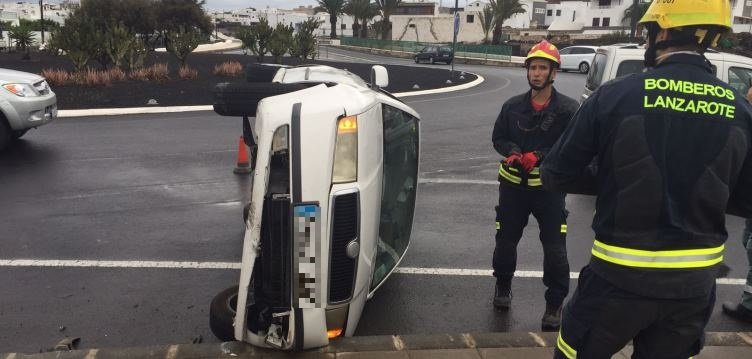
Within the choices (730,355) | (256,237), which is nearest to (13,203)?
(256,237)

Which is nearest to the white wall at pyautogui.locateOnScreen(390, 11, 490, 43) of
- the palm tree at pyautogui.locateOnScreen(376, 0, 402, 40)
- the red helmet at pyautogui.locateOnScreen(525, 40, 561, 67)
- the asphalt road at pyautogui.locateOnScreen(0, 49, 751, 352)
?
the palm tree at pyautogui.locateOnScreen(376, 0, 402, 40)

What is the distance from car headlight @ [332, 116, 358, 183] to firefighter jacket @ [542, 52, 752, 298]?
1.10 metres

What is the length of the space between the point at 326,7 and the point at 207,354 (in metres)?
66.2

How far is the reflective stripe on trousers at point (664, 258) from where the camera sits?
2.02 meters

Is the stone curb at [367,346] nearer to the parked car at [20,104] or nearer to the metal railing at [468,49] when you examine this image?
the parked car at [20,104]

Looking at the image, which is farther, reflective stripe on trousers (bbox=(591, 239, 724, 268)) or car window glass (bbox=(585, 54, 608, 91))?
car window glass (bbox=(585, 54, 608, 91))

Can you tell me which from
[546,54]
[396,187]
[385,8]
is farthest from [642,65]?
[385,8]

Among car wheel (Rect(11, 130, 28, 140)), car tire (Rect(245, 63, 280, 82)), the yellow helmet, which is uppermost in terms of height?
the yellow helmet

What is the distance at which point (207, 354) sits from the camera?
121 inches

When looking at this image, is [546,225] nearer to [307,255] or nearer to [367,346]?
[367,346]

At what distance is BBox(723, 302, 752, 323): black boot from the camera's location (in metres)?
3.98

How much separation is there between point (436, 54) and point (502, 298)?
34.7 m

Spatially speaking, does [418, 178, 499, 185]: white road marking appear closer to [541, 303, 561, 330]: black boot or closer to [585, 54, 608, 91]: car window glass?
[585, 54, 608, 91]: car window glass

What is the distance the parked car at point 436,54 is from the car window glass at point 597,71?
28714 mm
